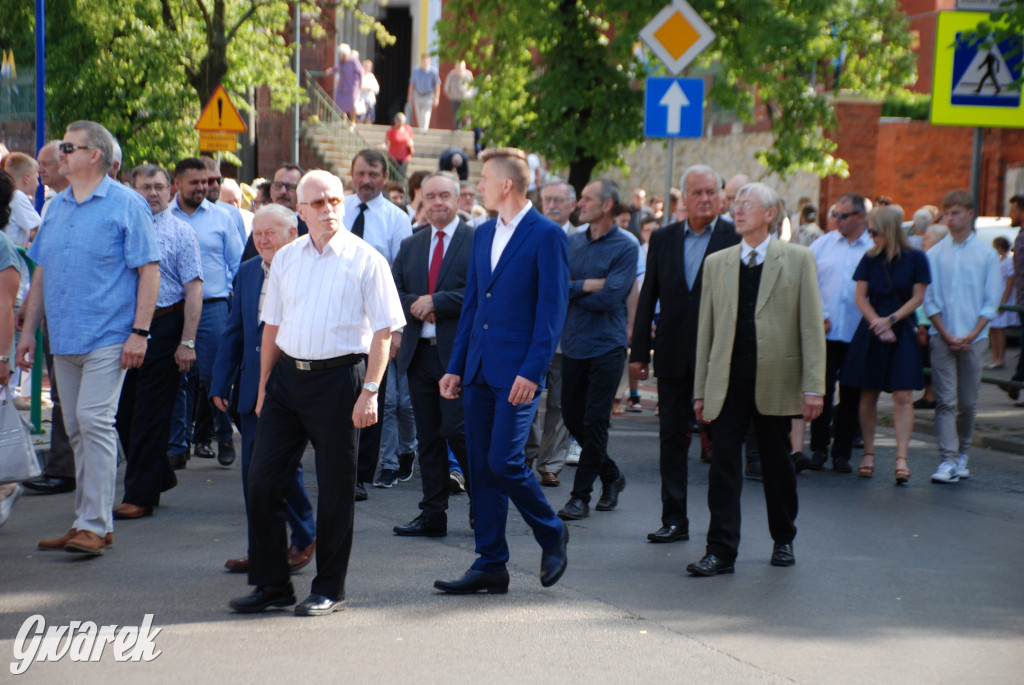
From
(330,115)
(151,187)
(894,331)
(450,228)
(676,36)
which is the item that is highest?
(330,115)

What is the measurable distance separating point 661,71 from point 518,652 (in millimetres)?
14938

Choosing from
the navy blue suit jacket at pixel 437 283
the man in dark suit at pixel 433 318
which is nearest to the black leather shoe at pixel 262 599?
the man in dark suit at pixel 433 318

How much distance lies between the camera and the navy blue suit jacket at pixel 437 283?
7.91 meters

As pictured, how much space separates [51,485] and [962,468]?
21.8 feet

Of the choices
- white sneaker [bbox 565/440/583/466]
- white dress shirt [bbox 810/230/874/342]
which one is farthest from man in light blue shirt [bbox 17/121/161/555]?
white dress shirt [bbox 810/230/874/342]

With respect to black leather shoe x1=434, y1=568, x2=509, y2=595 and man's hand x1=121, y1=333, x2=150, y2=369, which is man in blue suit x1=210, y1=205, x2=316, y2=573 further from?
black leather shoe x1=434, y1=568, x2=509, y2=595

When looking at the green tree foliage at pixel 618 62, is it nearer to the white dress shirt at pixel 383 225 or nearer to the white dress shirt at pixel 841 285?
the white dress shirt at pixel 841 285

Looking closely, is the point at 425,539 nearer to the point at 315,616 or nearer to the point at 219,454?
the point at 315,616

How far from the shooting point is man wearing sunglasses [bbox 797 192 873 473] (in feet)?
34.1

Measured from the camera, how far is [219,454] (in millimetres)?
9938

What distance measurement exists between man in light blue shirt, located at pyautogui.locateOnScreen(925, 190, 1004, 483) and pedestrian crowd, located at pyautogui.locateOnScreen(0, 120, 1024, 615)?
33mm

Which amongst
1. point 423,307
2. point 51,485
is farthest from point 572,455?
Answer: point 51,485

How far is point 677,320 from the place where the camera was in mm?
7676

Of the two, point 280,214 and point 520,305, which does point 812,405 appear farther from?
point 280,214
